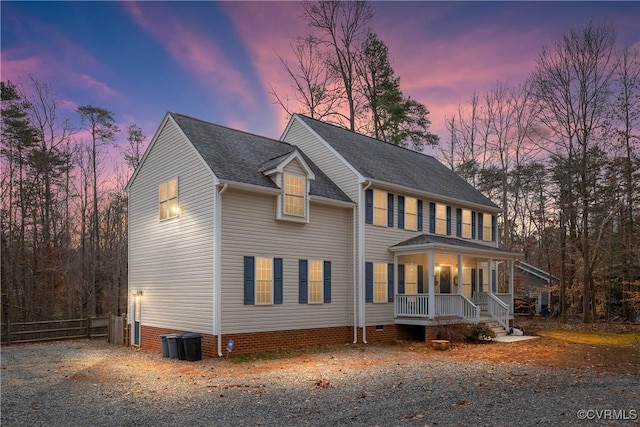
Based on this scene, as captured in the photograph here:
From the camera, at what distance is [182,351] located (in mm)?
14180

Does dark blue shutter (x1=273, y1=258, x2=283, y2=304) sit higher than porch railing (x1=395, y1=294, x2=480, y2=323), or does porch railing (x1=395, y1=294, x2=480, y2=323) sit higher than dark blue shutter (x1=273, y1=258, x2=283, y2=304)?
dark blue shutter (x1=273, y1=258, x2=283, y2=304)

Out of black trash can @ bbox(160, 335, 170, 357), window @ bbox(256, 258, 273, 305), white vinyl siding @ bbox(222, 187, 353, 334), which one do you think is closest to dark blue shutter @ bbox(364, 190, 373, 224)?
white vinyl siding @ bbox(222, 187, 353, 334)

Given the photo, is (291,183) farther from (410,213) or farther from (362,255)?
(410,213)

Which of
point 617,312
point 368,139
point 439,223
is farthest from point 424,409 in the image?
point 617,312

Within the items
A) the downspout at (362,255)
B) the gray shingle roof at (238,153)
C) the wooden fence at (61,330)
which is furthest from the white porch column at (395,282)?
the wooden fence at (61,330)

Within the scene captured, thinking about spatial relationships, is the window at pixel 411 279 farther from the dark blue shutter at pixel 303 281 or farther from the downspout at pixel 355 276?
the dark blue shutter at pixel 303 281

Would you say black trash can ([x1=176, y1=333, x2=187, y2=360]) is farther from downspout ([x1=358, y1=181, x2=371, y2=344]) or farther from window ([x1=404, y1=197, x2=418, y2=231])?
window ([x1=404, y1=197, x2=418, y2=231])

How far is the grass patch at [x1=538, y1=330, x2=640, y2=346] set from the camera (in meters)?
18.3

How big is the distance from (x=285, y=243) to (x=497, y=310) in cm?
999

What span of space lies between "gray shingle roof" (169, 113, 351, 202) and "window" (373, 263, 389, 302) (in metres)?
2.91

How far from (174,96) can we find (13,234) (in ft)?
37.8

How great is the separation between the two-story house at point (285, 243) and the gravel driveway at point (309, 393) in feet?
7.27

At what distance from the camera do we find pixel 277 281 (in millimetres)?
15828

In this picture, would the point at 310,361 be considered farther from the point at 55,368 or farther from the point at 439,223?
the point at 439,223
